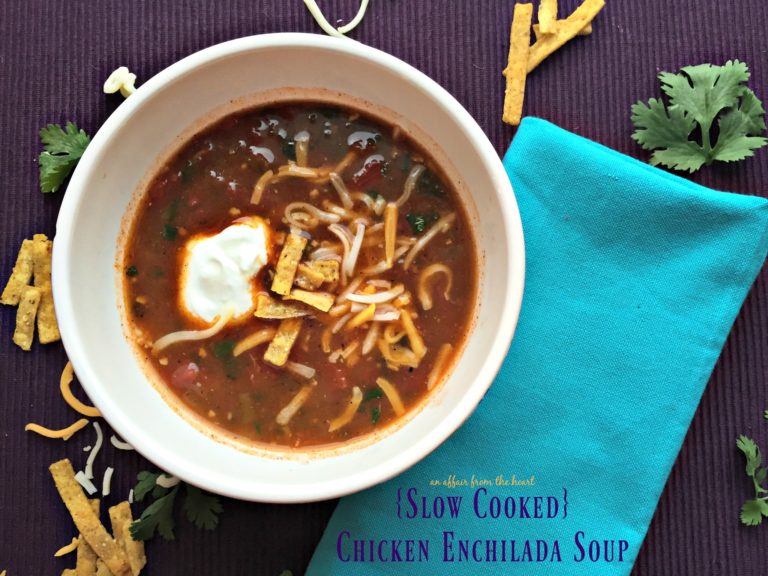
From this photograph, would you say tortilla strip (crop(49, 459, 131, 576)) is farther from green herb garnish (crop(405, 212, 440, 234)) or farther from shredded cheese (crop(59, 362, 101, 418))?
green herb garnish (crop(405, 212, 440, 234))

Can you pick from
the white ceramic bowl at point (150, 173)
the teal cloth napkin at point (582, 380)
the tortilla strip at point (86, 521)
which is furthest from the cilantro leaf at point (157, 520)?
the teal cloth napkin at point (582, 380)

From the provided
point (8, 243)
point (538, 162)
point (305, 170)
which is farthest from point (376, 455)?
point (8, 243)

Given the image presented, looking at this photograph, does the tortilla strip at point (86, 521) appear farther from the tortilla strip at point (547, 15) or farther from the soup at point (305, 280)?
the tortilla strip at point (547, 15)

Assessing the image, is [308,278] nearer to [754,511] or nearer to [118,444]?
[118,444]

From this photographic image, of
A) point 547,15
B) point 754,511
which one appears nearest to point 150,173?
point 547,15

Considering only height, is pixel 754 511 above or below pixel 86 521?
above
